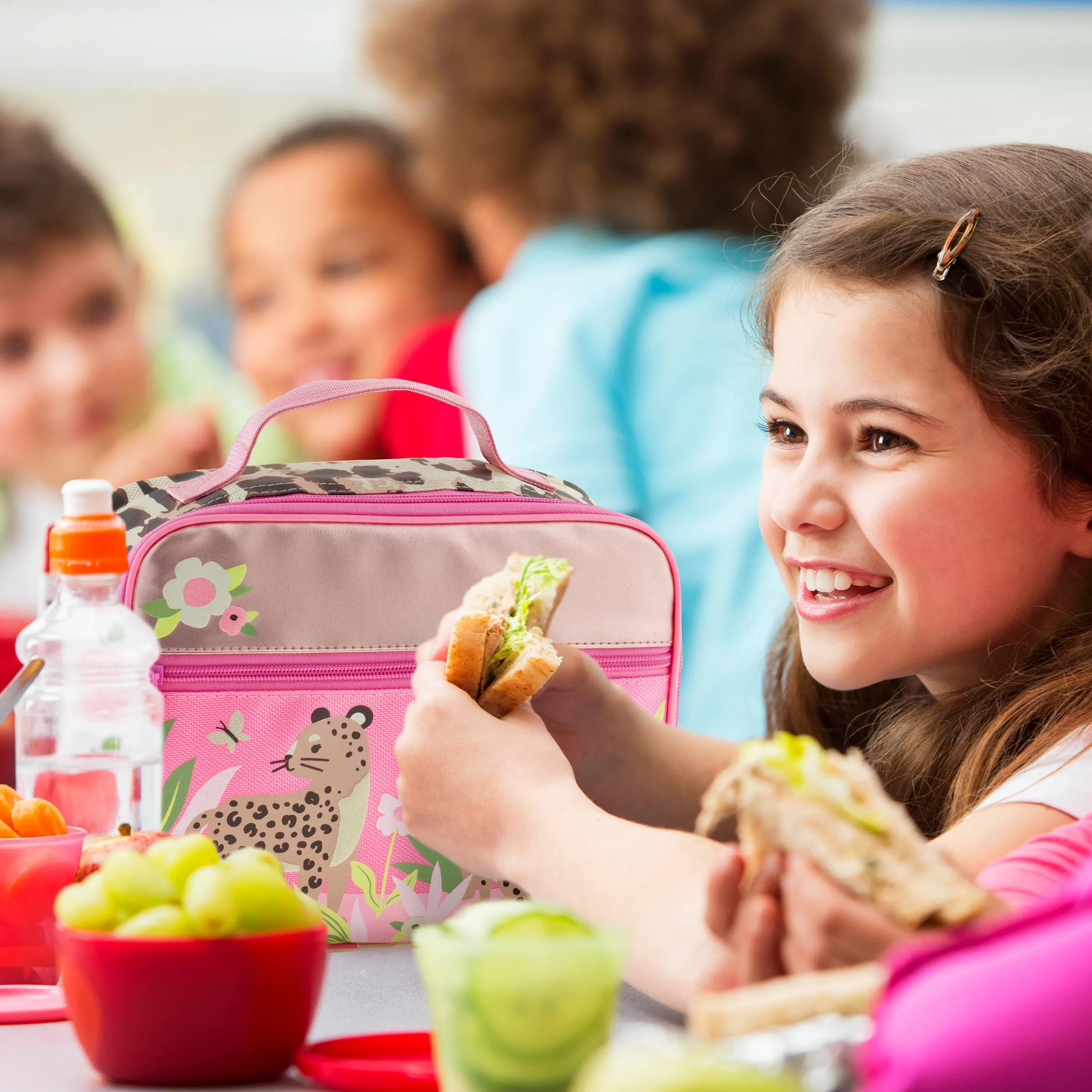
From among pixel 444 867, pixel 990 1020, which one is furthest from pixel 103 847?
pixel 990 1020

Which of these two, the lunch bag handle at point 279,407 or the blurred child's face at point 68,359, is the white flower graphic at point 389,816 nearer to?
the lunch bag handle at point 279,407

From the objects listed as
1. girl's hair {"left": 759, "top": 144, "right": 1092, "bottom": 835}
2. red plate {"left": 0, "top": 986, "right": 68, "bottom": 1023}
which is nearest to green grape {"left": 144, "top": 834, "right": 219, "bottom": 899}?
red plate {"left": 0, "top": 986, "right": 68, "bottom": 1023}

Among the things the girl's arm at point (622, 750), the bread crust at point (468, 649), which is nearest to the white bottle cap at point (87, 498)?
the bread crust at point (468, 649)

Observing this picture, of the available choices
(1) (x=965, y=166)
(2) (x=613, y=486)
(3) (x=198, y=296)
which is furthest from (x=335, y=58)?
(1) (x=965, y=166)

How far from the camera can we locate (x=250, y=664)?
0.89 meters

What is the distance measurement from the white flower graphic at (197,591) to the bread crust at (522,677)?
7.9 inches

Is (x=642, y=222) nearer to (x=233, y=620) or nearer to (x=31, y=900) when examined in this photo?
(x=233, y=620)

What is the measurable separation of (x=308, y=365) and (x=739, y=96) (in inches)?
46.0

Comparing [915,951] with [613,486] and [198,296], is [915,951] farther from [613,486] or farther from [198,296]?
[198,296]

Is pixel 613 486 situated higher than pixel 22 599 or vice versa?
pixel 613 486

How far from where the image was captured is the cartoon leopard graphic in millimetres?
876

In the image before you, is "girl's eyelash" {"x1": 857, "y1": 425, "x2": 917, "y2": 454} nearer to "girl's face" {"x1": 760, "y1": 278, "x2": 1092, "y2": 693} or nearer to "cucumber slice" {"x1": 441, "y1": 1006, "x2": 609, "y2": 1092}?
"girl's face" {"x1": 760, "y1": 278, "x2": 1092, "y2": 693}

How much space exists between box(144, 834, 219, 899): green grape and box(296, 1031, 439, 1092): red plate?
0.09 metres

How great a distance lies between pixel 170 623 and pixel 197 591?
26mm
